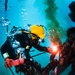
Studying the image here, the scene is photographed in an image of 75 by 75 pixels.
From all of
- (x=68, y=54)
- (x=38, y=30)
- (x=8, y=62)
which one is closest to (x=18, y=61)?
(x=8, y=62)

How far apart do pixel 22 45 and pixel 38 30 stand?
35cm

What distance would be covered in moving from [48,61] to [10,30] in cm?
79

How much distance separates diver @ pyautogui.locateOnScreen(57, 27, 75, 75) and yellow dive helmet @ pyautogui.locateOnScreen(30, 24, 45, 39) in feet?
1.27

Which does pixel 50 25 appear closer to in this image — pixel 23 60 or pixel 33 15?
pixel 33 15

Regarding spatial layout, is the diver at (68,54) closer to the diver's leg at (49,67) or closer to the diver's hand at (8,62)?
the diver's leg at (49,67)

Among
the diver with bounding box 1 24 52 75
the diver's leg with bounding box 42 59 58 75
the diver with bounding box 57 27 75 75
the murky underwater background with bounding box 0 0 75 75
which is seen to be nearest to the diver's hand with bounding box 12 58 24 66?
the diver with bounding box 1 24 52 75

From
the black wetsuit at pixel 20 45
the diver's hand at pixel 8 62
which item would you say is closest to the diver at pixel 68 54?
the black wetsuit at pixel 20 45

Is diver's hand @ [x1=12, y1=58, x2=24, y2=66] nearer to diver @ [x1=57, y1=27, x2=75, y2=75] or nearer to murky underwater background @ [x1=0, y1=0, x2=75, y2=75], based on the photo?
murky underwater background @ [x1=0, y1=0, x2=75, y2=75]

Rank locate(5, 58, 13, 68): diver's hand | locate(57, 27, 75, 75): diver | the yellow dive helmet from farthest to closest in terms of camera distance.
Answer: the yellow dive helmet < locate(5, 58, 13, 68): diver's hand < locate(57, 27, 75, 75): diver

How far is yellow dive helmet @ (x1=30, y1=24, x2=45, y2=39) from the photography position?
9.63 feet

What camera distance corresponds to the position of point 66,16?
9.61 feet

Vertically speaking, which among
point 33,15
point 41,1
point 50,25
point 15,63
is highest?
point 41,1

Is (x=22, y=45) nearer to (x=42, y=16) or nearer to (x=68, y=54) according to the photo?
(x=42, y=16)

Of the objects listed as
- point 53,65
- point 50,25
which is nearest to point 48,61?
point 53,65
